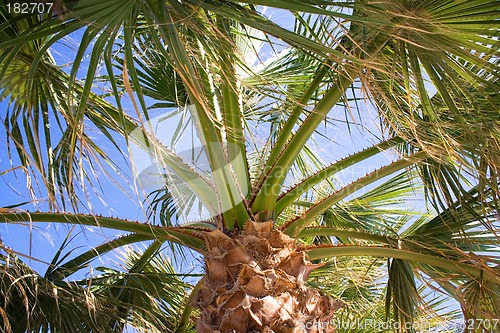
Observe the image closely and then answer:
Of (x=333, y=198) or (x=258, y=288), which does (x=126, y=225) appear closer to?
(x=258, y=288)

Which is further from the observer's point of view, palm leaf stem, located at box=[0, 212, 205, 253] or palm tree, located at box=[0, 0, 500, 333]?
palm leaf stem, located at box=[0, 212, 205, 253]

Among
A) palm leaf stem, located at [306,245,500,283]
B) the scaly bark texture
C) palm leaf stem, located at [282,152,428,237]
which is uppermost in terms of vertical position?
palm leaf stem, located at [282,152,428,237]

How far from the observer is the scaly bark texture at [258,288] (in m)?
2.51

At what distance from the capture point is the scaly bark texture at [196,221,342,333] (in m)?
2.51

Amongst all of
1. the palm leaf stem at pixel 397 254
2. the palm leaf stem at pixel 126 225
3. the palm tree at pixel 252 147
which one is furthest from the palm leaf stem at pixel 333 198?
the palm leaf stem at pixel 126 225

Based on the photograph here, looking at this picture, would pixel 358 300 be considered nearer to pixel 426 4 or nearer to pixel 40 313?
pixel 40 313

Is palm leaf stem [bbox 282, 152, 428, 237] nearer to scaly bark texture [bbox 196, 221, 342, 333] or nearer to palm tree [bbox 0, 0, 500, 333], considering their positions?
palm tree [bbox 0, 0, 500, 333]

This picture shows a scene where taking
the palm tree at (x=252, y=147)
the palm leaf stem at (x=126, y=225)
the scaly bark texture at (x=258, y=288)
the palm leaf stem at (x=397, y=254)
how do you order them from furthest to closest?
the palm leaf stem at (x=397, y=254)
the palm leaf stem at (x=126, y=225)
the scaly bark texture at (x=258, y=288)
the palm tree at (x=252, y=147)

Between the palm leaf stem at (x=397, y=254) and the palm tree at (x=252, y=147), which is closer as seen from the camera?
the palm tree at (x=252, y=147)

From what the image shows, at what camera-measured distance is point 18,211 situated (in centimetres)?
297

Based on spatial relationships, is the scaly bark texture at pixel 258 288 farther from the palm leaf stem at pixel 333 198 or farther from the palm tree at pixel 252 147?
the palm leaf stem at pixel 333 198

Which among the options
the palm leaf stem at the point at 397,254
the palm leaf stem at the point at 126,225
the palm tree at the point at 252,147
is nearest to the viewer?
the palm tree at the point at 252,147

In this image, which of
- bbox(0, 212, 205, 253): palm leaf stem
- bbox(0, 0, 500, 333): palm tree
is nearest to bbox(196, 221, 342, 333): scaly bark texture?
bbox(0, 0, 500, 333): palm tree

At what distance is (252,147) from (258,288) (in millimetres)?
1061
